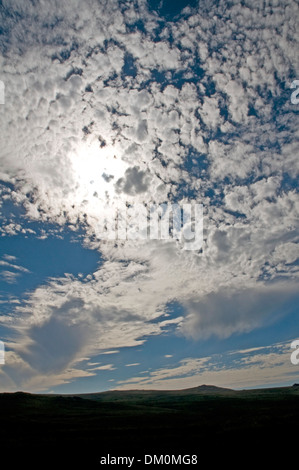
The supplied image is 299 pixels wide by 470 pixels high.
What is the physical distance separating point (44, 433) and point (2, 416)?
26074mm

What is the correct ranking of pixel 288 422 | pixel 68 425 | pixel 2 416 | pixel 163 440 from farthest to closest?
pixel 2 416, pixel 68 425, pixel 288 422, pixel 163 440

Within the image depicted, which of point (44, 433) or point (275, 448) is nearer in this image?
point (275, 448)
